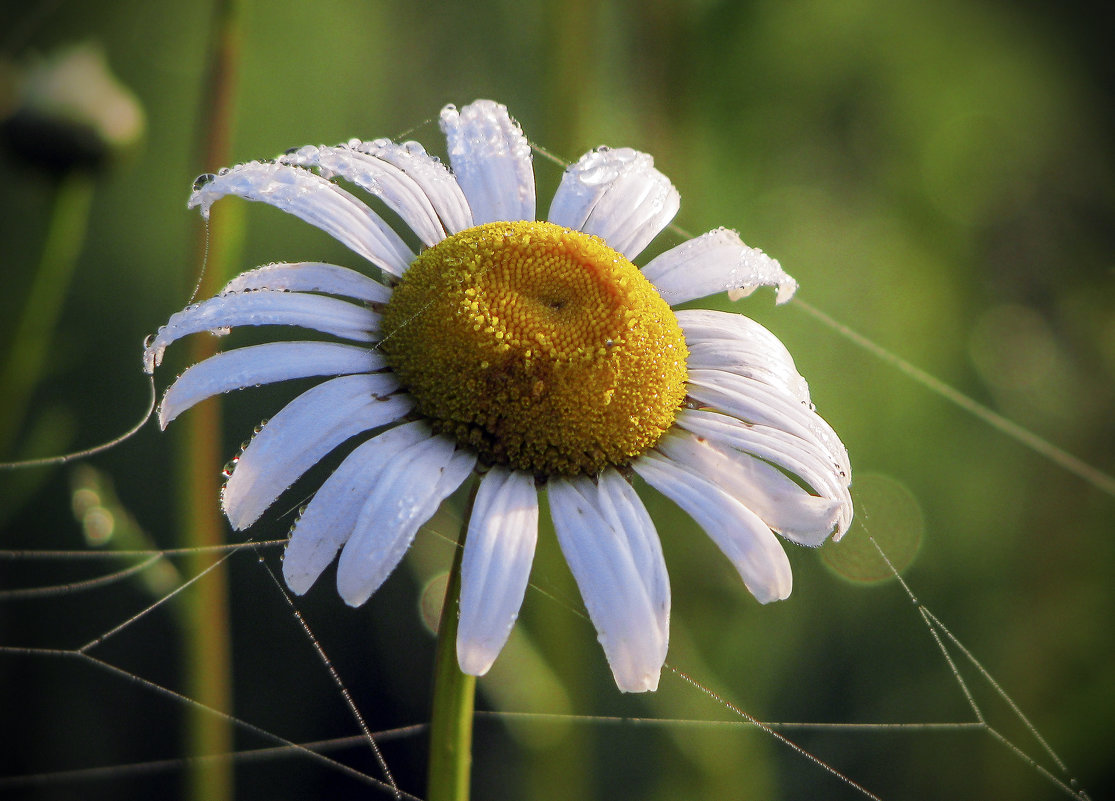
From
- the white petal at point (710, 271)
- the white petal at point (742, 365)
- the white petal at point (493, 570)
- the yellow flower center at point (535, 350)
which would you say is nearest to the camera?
the white petal at point (493, 570)

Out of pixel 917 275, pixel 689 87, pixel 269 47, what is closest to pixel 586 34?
pixel 689 87

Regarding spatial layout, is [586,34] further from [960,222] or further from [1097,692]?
[1097,692]

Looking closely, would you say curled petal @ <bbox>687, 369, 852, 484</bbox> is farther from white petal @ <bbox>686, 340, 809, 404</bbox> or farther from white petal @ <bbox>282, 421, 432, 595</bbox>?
white petal @ <bbox>282, 421, 432, 595</bbox>


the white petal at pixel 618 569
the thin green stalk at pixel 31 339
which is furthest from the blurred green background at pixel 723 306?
the white petal at pixel 618 569

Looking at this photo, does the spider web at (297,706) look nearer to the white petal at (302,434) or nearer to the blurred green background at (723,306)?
the blurred green background at (723,306)

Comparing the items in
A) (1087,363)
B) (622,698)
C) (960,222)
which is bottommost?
(622,698)

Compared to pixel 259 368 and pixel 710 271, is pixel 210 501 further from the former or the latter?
pixel 710 271

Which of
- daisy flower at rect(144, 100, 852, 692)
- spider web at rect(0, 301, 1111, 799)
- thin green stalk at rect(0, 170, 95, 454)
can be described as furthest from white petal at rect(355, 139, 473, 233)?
spider web at rect(0, 301, 1111, 799)
